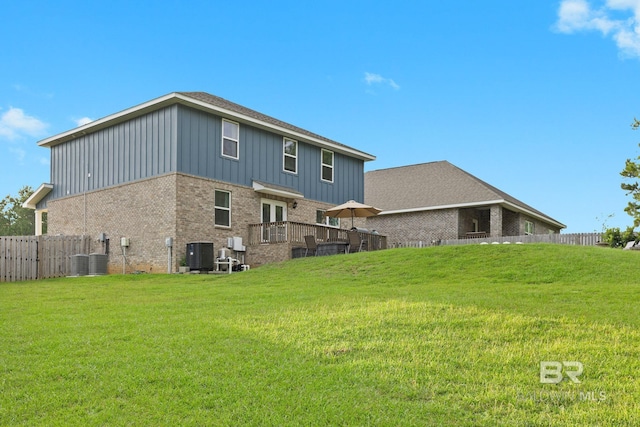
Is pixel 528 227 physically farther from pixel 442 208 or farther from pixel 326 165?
pixel 326 165

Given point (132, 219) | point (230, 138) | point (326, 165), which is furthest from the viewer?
point (326, 165)

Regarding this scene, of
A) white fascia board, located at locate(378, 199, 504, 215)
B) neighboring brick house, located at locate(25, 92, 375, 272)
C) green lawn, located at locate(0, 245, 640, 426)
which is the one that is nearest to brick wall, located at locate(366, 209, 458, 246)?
white fascia board, located at locate(378, 199, 504, 215)

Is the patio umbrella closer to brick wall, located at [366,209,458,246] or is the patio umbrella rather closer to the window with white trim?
the window with white trim

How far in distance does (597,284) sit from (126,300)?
10.1 metres

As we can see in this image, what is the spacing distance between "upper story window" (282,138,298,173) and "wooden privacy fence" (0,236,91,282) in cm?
923

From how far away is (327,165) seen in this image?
88.3ft

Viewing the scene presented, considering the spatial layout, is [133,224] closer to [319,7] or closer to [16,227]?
[319,7]

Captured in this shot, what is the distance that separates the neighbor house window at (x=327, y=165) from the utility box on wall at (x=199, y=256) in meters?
9.01

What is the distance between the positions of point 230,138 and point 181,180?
10.3ft

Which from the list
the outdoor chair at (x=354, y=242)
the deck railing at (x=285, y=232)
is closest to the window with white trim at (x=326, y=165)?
the deck railing at (x=285, y=232)

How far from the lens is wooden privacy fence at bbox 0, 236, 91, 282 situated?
19.8 m

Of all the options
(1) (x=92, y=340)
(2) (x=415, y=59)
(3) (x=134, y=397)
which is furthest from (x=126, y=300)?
(2) (x=415, y=59)

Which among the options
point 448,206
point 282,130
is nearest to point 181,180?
point 282,130

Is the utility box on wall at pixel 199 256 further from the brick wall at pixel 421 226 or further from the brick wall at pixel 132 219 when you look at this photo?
the brick wall at pixel 421 226
